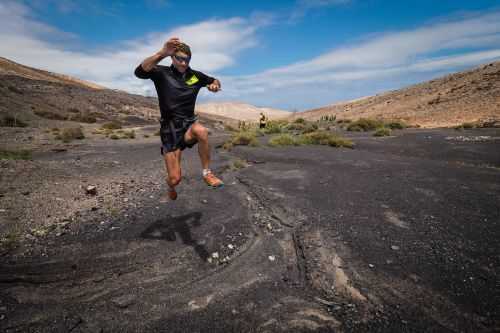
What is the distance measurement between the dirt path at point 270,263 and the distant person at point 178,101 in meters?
1.03

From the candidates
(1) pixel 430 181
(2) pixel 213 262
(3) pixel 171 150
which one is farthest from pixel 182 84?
(1) pixel 430 181

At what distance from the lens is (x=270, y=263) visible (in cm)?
360

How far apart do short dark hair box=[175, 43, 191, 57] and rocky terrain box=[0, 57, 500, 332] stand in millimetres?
2578

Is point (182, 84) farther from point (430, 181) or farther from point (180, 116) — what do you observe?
point (430, 181)

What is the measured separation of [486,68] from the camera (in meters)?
37.0

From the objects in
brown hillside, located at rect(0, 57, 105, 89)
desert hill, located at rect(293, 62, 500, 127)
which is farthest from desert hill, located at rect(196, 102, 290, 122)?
desert hill, located at rect(293, 62, 500, 127)

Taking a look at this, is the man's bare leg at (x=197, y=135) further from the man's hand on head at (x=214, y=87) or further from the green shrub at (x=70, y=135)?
the green shrub at (x=70, y=135)

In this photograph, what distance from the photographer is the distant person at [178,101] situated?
4195mm

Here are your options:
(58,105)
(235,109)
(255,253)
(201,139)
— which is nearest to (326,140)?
(201,139)

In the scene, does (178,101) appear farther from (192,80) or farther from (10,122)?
(10,122)

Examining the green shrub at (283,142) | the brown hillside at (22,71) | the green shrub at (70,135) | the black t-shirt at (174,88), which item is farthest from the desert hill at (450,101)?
the brown hillside at (22,71)

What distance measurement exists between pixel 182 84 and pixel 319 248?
9.65 feet

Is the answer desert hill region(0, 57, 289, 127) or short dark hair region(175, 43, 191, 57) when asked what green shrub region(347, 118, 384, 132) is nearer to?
short dark hair region(175, 43, 191, 57)

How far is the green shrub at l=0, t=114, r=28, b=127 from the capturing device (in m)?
19.3
